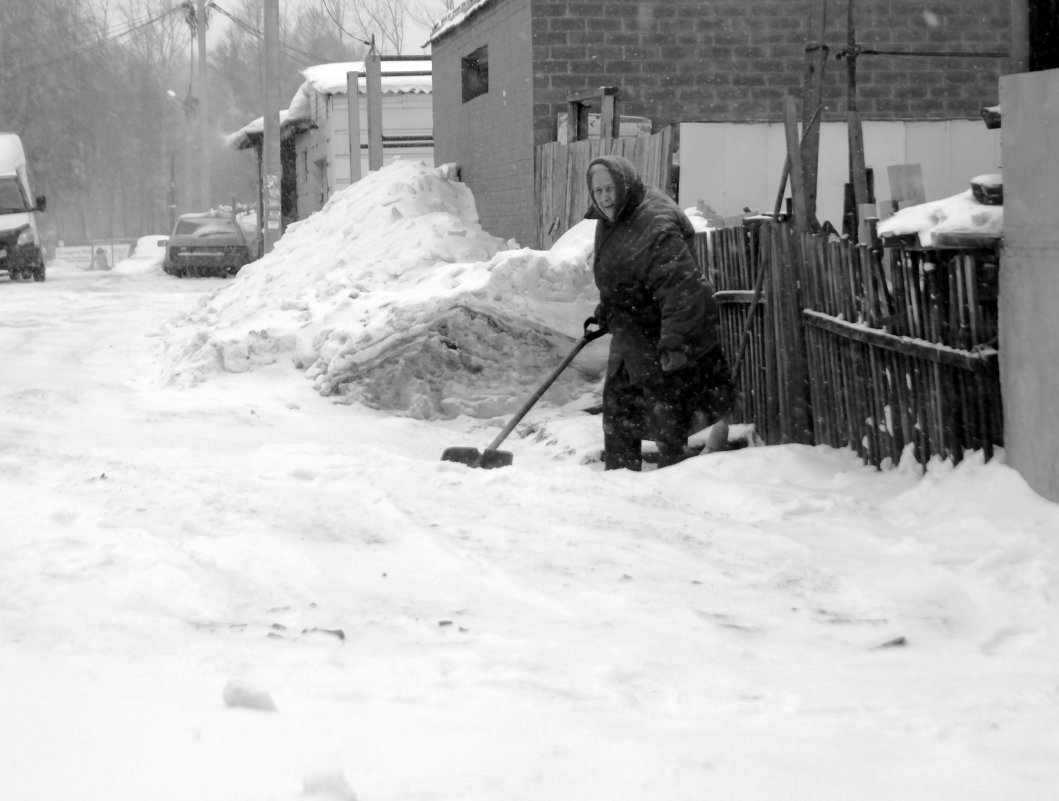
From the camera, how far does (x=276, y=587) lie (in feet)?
13.7

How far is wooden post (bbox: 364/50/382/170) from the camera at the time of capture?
56.6ft

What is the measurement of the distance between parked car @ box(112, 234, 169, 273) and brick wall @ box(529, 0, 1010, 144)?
19840 mm

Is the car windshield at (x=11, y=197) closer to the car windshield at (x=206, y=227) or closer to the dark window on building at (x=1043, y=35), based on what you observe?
the car windshield at (x=206, y=227)

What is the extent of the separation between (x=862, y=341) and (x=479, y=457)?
1.97 m

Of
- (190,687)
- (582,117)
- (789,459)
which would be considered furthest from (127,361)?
(190,687)

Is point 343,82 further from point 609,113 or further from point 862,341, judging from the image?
point 862,341

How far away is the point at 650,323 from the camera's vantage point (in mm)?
6594

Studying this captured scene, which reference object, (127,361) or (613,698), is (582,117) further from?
(613,698)

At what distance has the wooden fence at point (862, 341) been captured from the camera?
5055 millimetres

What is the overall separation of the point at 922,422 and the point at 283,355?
5.81 m

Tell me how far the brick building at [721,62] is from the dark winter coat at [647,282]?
233 inches

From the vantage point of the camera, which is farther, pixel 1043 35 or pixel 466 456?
pixel 466 456

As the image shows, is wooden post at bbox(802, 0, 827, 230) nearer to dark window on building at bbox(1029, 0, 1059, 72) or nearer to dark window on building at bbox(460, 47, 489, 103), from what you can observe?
dark window on building at bbox(1029, 0, 1059, 72)

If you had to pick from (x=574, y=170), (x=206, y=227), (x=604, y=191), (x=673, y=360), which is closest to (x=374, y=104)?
(x=574, y=170)
